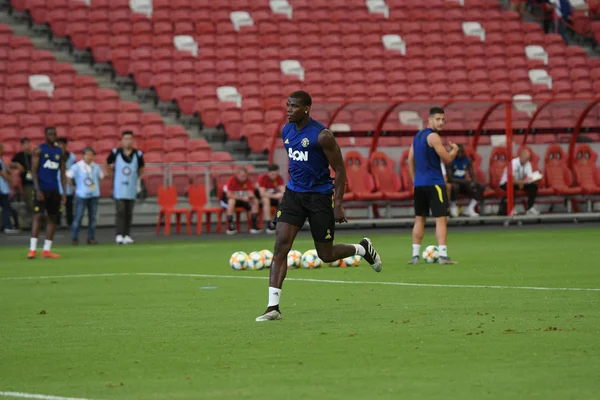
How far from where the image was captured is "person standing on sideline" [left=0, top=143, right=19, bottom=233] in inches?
1118

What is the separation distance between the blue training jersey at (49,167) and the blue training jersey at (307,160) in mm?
10443

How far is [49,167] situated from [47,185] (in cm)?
35

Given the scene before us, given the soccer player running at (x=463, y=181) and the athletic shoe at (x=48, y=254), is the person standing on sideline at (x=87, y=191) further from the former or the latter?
the soccer player running at (x=463, y=181)

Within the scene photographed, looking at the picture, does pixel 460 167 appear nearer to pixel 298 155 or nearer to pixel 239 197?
pixel 239 197

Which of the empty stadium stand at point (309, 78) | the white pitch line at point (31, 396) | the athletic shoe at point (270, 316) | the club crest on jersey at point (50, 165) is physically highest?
the empty stadium stand at point (309, 78)

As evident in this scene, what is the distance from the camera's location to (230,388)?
7047 mm

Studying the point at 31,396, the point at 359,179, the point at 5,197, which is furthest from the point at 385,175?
the point at 31,396

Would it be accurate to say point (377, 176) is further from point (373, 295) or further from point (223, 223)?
point (373, 295)

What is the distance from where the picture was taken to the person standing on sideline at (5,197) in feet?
93.1

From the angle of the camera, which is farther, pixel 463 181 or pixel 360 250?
pixel 463 181

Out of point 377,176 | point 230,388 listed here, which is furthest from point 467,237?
point 230,388

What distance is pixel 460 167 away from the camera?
2864 cm

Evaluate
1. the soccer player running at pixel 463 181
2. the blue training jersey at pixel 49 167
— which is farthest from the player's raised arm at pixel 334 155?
the soccer player running at pixel 463 181

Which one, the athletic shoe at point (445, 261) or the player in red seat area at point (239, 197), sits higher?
the player in red seat area at point (239, 197)
